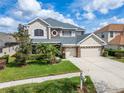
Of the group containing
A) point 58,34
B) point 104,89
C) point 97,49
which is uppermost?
point 58,34

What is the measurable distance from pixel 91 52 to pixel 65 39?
249 inches

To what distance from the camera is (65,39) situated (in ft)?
99.9

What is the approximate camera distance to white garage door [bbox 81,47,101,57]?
28.3 metres

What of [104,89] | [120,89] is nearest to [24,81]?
[104,89]

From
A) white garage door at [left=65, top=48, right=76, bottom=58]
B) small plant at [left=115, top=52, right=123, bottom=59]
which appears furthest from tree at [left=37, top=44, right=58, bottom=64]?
small plant at [left=115, top=52, right=123, bottom=59]

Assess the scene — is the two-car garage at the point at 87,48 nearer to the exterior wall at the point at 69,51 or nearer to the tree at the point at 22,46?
the exterior wall at the point at 69,51

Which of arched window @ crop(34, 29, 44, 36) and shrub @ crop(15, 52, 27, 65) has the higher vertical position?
arched window @ crop(34, 29, 44, 36)

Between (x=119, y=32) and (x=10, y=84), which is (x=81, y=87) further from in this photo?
(x=119, y=32)

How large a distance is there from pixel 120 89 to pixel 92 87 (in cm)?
203

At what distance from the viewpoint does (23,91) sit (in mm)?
9836

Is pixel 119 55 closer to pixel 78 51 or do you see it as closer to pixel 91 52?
pixel 91 52

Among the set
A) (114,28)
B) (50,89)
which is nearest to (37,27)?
(50,89)

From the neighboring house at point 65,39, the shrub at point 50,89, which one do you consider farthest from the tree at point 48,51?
the shrub at point 50,89

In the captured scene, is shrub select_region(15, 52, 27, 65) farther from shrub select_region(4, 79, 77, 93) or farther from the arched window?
the arched window
